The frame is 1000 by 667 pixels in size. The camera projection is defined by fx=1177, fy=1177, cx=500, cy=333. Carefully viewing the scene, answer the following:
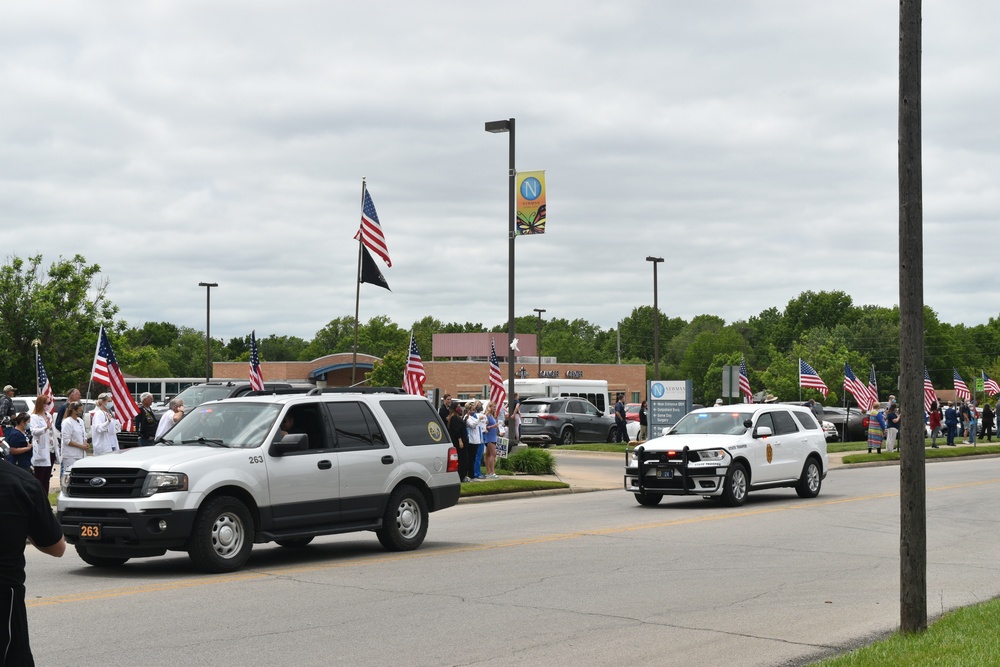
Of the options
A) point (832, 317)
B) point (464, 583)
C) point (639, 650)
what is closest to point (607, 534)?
point (464, 583)

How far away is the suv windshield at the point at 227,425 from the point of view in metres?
13.1

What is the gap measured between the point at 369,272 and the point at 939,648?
18.7m

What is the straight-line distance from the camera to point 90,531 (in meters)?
12.1

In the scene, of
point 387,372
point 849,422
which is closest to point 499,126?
point 849,422

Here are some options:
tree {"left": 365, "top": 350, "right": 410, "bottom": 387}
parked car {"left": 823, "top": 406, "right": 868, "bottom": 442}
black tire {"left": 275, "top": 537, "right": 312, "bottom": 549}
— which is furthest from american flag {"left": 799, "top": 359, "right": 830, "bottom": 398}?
tree {"left": 365, "top": 350, "right": 410, "bottom": 387}

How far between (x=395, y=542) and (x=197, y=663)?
6.45m

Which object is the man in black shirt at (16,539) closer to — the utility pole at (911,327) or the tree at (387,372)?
the utility pole at (911,327)

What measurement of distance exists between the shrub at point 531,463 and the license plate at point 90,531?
53.8 ft

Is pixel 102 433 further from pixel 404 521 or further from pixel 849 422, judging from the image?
pixel 849 422

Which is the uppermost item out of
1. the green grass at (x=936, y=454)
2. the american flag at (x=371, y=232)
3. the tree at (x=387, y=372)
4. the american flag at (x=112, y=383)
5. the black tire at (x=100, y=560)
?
the american flag at (x=371, y=232)

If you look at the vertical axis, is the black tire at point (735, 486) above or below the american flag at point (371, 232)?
below

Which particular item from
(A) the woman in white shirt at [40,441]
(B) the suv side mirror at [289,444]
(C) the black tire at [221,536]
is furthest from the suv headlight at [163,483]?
(A) the woman in white shirt at [40,441]

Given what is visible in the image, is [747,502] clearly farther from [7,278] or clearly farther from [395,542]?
[7,278]

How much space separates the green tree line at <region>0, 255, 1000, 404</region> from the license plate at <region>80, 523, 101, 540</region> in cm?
4085
